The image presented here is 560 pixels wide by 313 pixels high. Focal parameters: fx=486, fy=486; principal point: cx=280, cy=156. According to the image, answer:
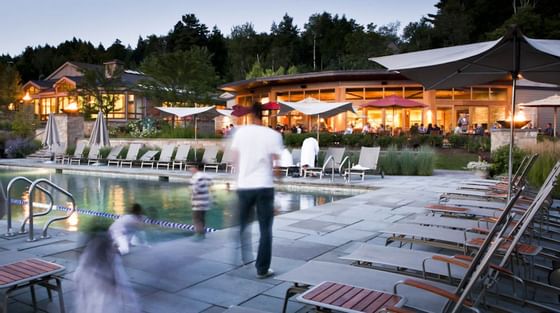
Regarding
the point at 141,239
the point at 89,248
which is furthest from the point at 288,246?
the point at 89,248

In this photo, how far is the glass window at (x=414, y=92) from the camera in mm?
26447

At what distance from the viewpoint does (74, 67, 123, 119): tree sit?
33.9m

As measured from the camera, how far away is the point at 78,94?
3447 cm

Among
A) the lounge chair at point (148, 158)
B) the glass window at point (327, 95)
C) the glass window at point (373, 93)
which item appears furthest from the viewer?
the glass window at point (327, 95)

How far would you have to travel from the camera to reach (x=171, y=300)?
12.7 feet

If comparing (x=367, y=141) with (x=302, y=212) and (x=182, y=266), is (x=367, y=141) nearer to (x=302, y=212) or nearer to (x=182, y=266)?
(x=302, y=212)

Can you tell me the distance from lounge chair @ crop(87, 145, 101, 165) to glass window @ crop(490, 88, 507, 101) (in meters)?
20.5

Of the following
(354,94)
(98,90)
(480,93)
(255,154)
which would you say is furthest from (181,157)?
(98,90)

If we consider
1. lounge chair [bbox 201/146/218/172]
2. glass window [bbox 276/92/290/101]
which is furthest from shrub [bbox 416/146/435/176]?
glass window [bbox 276/92/290/101]

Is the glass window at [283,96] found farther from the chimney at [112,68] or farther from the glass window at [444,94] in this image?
the chimney at [112,68]

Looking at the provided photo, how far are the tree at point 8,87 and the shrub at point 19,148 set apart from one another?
967 inches

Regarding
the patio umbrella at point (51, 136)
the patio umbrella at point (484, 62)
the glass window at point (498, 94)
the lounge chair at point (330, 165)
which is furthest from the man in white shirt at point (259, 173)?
the glass window at point (498, 94)

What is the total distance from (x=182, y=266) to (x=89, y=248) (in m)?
2.31

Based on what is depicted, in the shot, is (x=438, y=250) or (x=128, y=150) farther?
(x=128, y=150)
